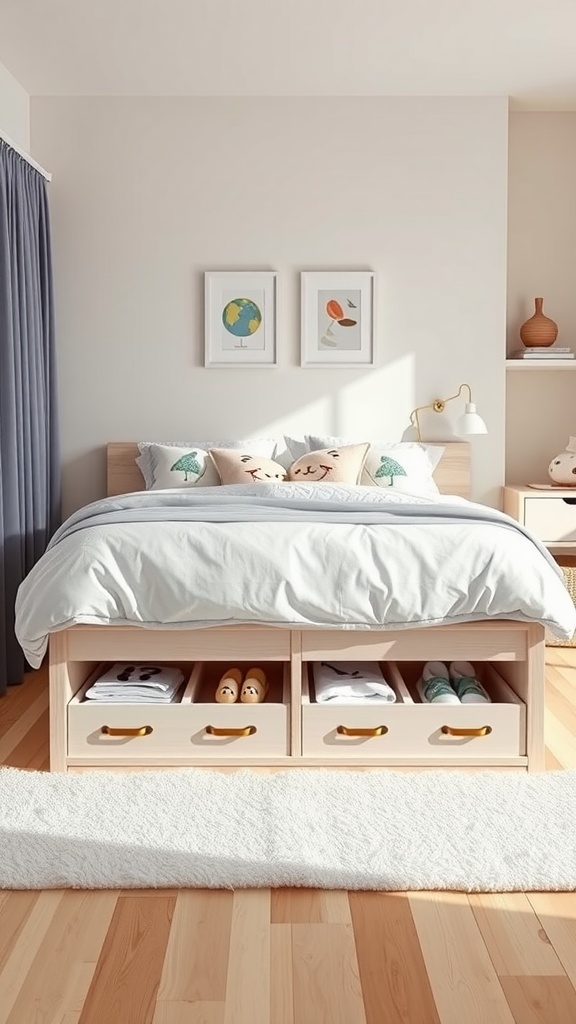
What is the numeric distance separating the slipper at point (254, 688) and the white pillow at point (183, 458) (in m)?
1.36

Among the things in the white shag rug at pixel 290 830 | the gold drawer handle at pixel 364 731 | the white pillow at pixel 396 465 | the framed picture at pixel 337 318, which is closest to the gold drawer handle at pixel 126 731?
the white shag rug at pixel 290 830

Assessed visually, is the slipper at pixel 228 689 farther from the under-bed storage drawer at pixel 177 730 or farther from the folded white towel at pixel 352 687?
the folded white towel at pixel 352 687

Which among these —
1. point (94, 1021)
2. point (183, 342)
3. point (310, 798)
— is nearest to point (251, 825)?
point (310, 798)

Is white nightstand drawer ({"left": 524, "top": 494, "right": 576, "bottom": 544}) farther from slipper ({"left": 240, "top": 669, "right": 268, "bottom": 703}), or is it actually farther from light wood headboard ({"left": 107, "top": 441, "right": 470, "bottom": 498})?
slipper ({"left": 240, "top": 669, "right": 268, "bottom": 703})

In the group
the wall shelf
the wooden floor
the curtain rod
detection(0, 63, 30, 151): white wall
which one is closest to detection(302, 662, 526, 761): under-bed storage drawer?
the wooden floor

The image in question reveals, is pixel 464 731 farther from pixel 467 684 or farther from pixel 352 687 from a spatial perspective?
pixel 352 687

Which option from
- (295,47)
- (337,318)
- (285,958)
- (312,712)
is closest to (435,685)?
(312,712)

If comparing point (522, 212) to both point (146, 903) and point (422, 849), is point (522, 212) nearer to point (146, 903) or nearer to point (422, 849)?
point (422, 849)

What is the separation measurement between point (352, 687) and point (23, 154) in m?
2.55

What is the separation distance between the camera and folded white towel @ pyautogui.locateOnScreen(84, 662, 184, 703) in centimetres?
277

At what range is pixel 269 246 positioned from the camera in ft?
14.8

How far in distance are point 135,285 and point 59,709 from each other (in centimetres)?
241

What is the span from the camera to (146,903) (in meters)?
1.98

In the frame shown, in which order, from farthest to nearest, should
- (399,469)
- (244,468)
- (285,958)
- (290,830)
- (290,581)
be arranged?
1. (399,469)
2. (244,468)
3. (290,581)
4. (290,830)
5. (285,958)
